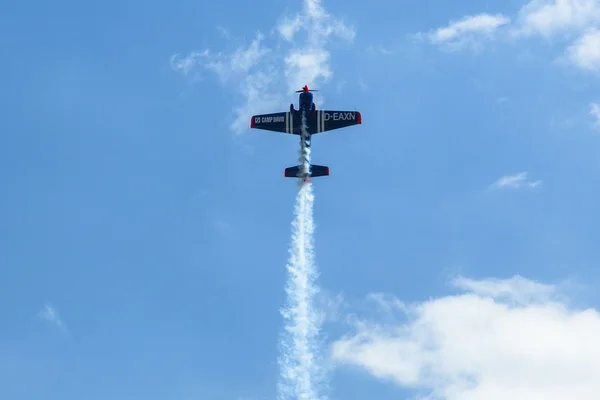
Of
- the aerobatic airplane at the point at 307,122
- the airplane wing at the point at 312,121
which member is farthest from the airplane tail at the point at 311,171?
the airplane wing at the point at 312,121

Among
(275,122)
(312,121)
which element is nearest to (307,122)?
(312,121)

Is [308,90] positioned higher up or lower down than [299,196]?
higher up

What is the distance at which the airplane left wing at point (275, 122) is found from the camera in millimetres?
117000

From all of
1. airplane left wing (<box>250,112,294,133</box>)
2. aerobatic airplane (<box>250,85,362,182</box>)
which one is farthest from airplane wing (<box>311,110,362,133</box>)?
airplane left wing (<box>250,112,294,133</box>)

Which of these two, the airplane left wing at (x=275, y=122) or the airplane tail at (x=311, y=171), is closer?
the airplane tail at (x=311, y=171)

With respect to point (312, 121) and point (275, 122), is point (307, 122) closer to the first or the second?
point (312, 121)

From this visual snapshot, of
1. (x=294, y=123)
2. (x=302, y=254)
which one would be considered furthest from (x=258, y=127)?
(x=302, y=254)

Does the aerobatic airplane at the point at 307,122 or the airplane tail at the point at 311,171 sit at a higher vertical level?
the aerobatic airplane at the point at 307,122

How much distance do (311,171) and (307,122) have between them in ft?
19.7

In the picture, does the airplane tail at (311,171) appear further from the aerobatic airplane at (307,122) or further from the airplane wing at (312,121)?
the airplane wing at (312,121)

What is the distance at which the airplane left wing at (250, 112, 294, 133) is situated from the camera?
11700 centimetres

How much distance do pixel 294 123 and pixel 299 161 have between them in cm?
498

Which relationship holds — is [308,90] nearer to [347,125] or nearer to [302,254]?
[347,125]

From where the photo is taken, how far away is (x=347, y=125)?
385 feet
